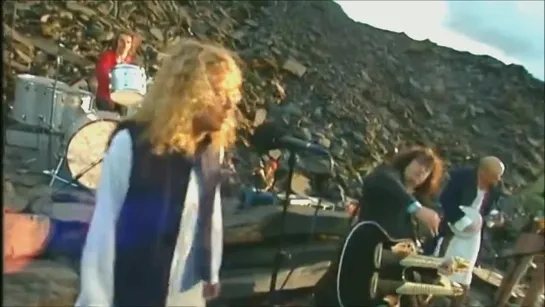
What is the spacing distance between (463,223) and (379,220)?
0.18 metres

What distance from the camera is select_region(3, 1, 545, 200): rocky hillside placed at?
1.14 metres

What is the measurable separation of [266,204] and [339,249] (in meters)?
0.15

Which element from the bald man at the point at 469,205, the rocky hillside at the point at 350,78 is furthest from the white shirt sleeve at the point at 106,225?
the bald man at the point at 469,205

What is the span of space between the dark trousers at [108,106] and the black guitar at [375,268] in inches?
12.4

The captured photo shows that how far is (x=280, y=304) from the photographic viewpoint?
124cm

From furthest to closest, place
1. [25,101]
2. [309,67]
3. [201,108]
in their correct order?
1. [309,67]
2. [25,101]
3. [201,108]

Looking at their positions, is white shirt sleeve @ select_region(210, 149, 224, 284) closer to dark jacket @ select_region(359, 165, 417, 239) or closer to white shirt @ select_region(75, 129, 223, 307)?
white shirt @ select_region(75, 129, 223, 307)

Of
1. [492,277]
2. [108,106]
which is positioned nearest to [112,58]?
[108,106]

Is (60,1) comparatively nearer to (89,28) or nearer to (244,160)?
(89,28)

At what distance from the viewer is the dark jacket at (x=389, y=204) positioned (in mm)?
1006

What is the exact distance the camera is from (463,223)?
3.77 ft

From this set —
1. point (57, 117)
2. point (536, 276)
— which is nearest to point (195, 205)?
point (57, 117)

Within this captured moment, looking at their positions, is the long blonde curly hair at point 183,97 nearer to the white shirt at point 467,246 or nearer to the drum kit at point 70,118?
the drum kit at point 70,118

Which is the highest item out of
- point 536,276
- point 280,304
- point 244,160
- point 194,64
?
point 194,64
